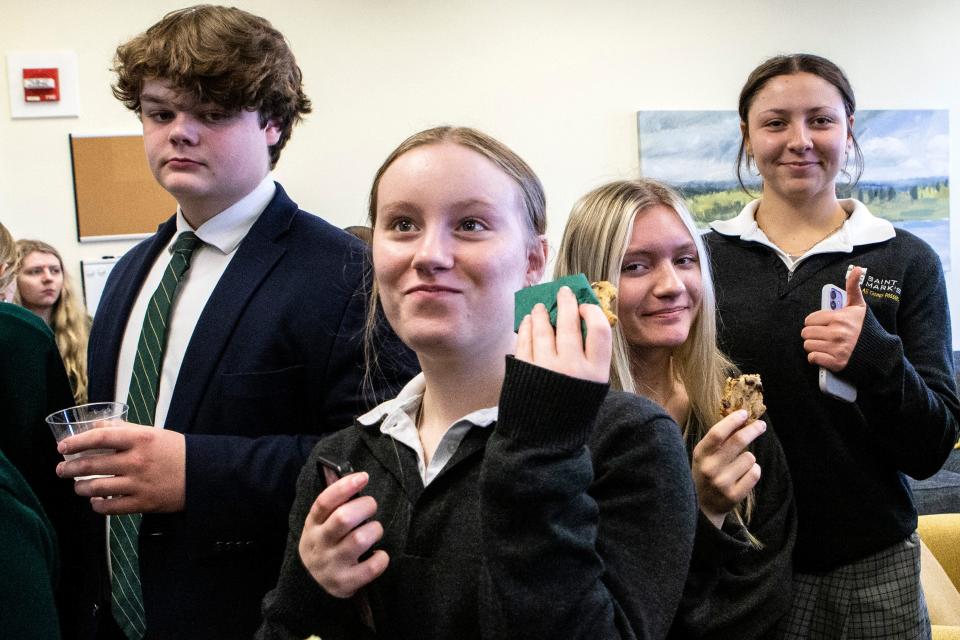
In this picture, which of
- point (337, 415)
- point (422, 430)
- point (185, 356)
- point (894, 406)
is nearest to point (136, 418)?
point (185, 356)

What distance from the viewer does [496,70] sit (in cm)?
505

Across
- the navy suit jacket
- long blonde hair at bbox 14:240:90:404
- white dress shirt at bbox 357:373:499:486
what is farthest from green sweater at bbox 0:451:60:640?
long blonde hair at bbox 14:240:90:404

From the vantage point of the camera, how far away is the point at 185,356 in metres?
1.62

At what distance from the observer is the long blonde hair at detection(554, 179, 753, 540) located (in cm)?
166

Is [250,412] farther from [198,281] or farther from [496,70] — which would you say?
[496,70]

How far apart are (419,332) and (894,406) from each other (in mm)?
1171

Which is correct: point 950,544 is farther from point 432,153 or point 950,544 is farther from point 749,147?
point 432,153

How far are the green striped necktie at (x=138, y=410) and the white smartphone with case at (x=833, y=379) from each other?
1337 mm

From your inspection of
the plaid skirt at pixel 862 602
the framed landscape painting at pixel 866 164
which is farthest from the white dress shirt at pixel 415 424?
the framed landscape painting at pixel 866 164

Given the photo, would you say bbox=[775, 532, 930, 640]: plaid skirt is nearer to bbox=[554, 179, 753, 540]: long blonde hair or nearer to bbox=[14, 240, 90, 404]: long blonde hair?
bbox=[554, 179, 753, 540]: long blonde hair

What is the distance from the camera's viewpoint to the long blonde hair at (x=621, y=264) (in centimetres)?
166

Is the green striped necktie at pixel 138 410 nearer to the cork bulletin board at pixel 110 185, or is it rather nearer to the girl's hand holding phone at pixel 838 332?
the girl's hand holding phone at pixel 838 332

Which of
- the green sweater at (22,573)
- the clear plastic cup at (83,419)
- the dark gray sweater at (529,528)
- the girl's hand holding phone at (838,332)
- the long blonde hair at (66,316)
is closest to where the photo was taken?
the green sweater at (22,573)

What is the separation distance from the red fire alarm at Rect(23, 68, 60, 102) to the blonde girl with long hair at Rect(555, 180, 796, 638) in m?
3.75
